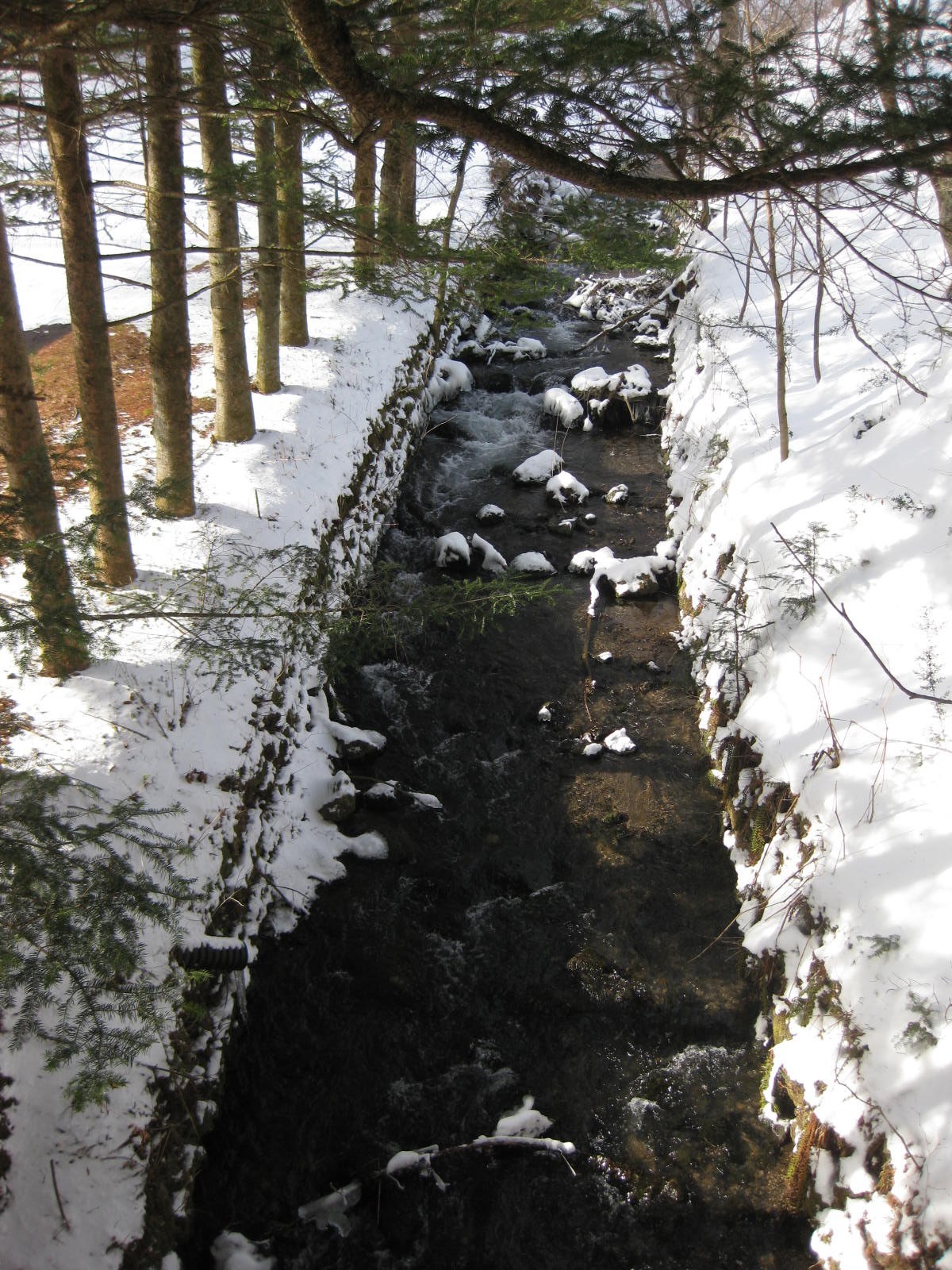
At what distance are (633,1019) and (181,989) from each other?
325 cm

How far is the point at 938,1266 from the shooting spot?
3.70 metres

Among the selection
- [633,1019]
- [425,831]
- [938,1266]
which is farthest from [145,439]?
[938,1266]

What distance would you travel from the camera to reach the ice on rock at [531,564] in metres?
10.4

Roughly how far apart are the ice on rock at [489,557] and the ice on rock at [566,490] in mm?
1843

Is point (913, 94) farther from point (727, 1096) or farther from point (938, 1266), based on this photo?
point (727, 1096)

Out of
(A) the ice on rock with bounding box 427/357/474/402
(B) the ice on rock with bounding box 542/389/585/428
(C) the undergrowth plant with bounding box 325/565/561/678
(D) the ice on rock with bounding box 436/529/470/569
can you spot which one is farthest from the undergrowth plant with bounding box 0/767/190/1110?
(A) the ice on rock with bounding box 427/357/474/402

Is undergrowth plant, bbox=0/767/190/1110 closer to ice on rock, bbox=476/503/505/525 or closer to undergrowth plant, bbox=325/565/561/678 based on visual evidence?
undergrowth plant, bbox=325/565/561/678

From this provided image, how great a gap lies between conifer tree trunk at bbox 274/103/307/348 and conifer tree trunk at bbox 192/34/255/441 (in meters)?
0.48

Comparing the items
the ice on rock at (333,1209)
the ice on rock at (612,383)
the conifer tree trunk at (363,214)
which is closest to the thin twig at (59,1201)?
the ice on rock at (333,1209)

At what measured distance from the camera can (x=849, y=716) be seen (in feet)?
19.8

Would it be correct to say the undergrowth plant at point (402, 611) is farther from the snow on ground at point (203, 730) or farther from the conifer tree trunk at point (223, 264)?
the conifer tree trunk at point (223, 264)

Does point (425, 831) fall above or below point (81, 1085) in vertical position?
below

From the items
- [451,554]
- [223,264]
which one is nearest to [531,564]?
[451,554]

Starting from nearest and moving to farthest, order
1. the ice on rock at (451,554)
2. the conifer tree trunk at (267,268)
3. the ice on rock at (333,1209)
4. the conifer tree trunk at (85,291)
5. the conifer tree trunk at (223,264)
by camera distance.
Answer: the ice on rock at (333,1209), the conifer tree trunk at (85,291), the conifer tree trunk at (223,264), the conifer tree trunk at (267,268), the ice on rock at (451,554)
